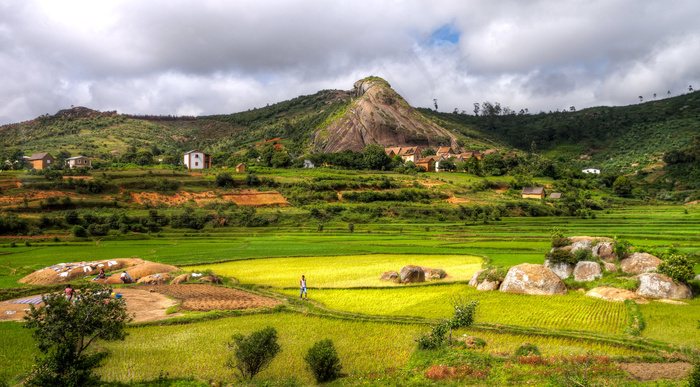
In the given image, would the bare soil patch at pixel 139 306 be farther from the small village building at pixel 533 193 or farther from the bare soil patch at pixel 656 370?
the small village building at pixel 533 193

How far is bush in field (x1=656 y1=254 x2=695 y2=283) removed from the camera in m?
23.5

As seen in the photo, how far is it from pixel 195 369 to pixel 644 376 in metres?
16.5

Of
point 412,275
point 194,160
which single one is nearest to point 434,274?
point 412,275

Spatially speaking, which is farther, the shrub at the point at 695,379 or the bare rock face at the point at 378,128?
the bare rock face at the point at 378,128

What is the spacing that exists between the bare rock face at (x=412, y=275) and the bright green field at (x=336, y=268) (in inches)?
42.4

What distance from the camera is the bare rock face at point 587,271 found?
88.9 ft

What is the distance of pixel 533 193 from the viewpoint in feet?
299

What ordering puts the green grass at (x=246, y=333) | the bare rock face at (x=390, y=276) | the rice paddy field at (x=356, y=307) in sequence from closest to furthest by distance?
the green grass at (x=246, y=333)
the rice paddy field at (x=356, y=307)
the bare rock face at (x=390, y=276)

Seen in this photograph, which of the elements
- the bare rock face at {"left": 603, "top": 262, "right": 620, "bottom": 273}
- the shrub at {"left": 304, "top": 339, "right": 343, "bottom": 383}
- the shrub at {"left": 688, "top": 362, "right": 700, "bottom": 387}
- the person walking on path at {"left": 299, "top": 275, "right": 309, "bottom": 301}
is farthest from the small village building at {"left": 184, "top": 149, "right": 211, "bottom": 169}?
the shrub at {"left": 688, "top": 362, "right": 700, "bottom": 387}

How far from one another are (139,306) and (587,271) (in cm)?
2947

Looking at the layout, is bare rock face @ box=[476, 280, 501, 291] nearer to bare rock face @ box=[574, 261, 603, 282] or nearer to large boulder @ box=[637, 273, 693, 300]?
bare rock face @ box=[574, 261, 603, 282]

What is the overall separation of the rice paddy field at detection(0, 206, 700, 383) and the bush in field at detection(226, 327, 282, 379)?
60 cm

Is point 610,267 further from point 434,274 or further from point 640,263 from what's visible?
point 434,274

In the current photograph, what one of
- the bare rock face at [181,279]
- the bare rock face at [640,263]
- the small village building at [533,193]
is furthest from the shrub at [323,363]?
the small village building at [533,193]
